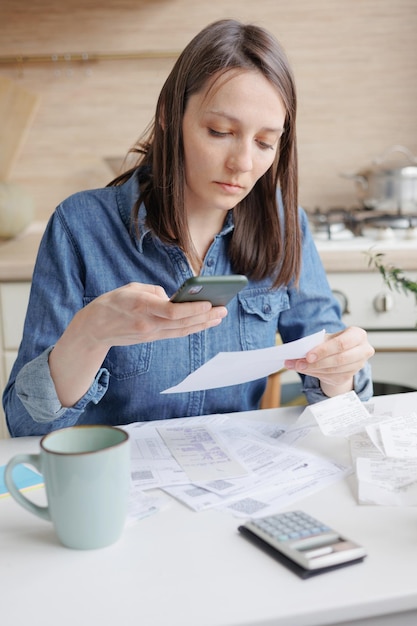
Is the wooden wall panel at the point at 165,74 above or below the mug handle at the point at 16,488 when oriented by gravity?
above

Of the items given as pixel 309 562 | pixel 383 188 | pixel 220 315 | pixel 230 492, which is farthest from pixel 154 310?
pixel 383 188

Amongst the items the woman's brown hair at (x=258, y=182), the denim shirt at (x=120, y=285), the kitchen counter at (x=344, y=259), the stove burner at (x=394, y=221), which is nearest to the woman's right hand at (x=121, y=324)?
the denim shirt at (x=120, y=285)

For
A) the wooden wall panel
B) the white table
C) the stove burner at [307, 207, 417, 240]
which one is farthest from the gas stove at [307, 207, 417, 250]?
the white table

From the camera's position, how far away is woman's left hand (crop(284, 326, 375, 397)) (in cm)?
106

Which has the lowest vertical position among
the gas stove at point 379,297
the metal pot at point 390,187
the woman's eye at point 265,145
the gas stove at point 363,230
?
the gas stove at point 379,297

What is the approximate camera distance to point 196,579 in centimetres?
66

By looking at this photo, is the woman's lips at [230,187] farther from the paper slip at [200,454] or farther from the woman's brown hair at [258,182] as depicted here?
the paper slip at [200,454]

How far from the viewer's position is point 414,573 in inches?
26.4

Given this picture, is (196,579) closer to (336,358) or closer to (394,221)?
(336,358)

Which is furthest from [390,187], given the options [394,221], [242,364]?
[242,364]

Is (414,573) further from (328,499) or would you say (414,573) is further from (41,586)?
(41,586)

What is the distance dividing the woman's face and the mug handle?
1.91ft

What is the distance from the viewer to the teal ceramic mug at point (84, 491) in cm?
69

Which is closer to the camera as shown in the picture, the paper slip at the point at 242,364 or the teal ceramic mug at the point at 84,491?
the teal ceramic mug at the point at 84,491
